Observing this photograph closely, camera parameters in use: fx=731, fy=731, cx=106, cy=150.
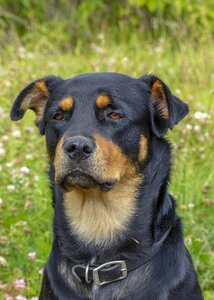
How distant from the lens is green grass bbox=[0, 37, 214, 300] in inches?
217

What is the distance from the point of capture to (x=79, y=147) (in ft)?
13.0

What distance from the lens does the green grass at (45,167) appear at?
217 inches

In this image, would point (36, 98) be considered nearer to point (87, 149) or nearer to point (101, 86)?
point (101, 86)

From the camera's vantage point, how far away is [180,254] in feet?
13.9

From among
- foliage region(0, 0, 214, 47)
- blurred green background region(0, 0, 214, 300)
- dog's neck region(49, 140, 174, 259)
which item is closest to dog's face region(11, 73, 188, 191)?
dog's neck region(49, 140, 174, 259)

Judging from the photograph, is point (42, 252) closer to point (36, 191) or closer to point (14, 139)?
point (36, 191)

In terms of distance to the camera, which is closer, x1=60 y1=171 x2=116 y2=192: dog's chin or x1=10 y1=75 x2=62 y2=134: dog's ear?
x1=60 y1=171 x2=116 y2=192: dog's chin

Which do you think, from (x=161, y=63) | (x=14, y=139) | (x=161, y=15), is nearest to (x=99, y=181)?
(x=14, y=139)

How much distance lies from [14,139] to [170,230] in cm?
278

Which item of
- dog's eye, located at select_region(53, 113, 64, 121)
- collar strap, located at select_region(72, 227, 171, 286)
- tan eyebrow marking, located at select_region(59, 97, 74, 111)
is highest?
tan eyebrow marking, located at select_region(59, 97, 74, 111)

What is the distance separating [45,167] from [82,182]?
948mm

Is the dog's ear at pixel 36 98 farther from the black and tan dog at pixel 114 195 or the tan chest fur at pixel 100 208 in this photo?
the tan chest fur at pixel 100 208

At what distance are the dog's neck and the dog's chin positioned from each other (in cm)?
17

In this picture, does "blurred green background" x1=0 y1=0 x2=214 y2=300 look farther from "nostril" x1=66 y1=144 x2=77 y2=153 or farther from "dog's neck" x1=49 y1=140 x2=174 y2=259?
"nostril" x1=66 y1=144 x2=77 y2=153
